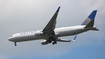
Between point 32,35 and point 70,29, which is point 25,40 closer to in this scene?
point 32,35

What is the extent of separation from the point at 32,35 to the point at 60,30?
656cm

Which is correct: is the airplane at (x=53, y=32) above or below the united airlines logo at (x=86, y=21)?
below

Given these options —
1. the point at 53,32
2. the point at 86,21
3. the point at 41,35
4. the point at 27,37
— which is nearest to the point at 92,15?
the point at 86,21

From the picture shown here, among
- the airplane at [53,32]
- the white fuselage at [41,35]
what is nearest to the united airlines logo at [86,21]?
the airplane at [53,32]

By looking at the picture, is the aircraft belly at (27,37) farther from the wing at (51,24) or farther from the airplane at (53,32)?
the wing at (51,24)

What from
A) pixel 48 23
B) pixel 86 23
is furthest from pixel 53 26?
pixel 86 23

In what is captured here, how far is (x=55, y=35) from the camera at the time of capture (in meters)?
97.9

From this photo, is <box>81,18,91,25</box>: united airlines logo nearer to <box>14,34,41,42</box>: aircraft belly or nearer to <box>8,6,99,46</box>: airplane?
<box>8,6,99,46</box>: airplane

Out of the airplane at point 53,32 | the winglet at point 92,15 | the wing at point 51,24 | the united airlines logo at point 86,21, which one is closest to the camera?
the wing at point 51,24

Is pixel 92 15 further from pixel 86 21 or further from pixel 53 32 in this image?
pixel 53 32

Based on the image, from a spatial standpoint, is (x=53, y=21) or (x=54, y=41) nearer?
(x=53, y=21)

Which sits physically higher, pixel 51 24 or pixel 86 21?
pixel 86 21

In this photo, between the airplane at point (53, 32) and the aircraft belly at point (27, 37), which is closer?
the airplane at point (53, 32)

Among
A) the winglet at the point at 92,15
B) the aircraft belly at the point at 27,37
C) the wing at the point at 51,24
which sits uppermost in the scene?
the winglet at the point at 92,15
